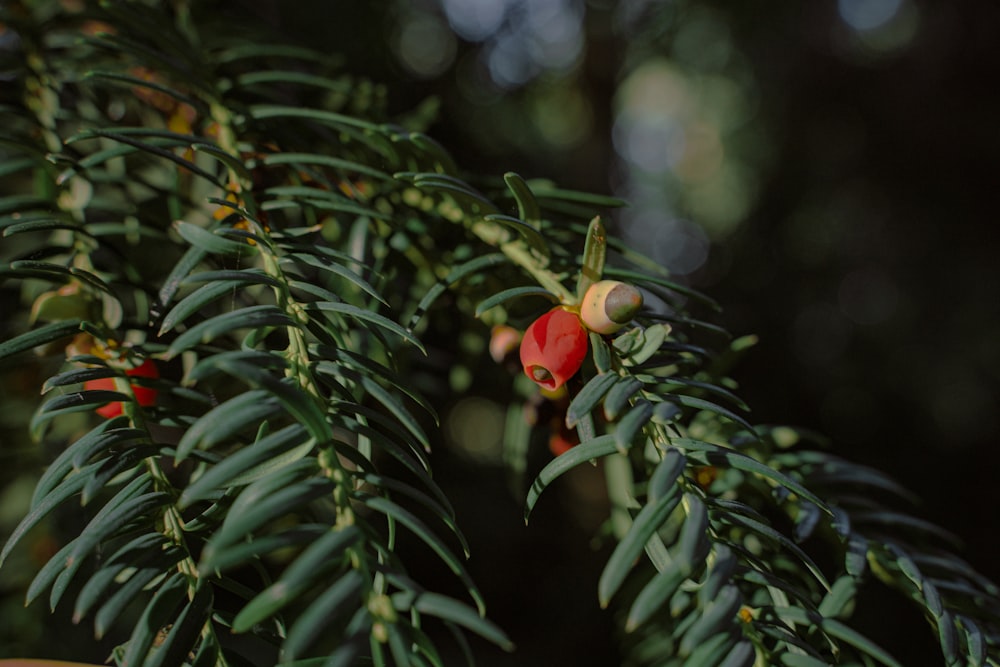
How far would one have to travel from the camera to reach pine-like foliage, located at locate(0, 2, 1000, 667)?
208mm

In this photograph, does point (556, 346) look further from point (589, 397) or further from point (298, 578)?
point (298, 578)

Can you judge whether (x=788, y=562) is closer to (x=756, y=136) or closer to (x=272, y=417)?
(x=272, y=417)

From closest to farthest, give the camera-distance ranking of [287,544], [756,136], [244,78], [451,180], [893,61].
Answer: [287,544], [451,180], [244,78], [893,61], [756,136]

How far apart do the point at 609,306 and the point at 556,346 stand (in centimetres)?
3

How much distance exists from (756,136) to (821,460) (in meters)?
2.05

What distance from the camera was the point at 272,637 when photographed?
0.83 ft

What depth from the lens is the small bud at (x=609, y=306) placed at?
0.87 feet

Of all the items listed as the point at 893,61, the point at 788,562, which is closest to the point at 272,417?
the point at 788,562

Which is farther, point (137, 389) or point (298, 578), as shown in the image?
point (137, 389)

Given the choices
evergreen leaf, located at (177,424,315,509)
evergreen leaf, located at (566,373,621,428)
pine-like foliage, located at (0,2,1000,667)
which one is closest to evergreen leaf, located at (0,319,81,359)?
pine-like foliage, located at (0,2,1000,667)

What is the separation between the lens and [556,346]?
0.28 meters

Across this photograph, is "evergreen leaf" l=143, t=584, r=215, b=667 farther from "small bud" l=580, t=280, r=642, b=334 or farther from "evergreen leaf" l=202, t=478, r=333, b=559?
"small bud" l=580, t=280, r=642, b=334

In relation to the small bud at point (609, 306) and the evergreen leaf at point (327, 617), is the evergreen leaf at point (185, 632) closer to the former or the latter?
the evergreen leaf at point (327, 617)

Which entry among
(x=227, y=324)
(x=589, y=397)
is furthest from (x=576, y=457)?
(x=227, y=324)
